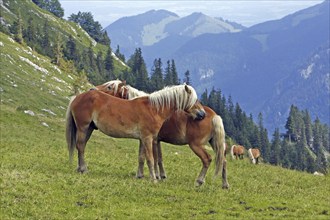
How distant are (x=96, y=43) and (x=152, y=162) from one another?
181 m

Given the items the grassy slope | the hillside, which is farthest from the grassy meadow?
the hillside

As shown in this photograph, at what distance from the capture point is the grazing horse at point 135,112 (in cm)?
1755

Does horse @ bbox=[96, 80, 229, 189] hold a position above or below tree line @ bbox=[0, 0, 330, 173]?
below

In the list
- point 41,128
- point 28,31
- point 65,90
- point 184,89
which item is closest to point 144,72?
point 28,31

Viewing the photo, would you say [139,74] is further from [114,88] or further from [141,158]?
[141,158]

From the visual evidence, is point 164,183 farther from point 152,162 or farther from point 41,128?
point 41,128

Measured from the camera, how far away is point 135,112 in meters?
17.8

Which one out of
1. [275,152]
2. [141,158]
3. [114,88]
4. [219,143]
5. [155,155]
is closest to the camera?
[219,143]

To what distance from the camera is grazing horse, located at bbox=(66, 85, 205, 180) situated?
57.6 feet

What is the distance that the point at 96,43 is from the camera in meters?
194

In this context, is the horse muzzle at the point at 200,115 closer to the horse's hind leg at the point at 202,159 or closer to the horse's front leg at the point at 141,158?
the horse's hind leg at the point at 202,159

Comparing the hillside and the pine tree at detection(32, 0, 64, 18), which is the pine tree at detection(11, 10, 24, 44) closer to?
the hillside

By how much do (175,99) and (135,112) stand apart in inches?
64.7

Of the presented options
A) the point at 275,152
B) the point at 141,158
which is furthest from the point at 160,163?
the point at 275,152
